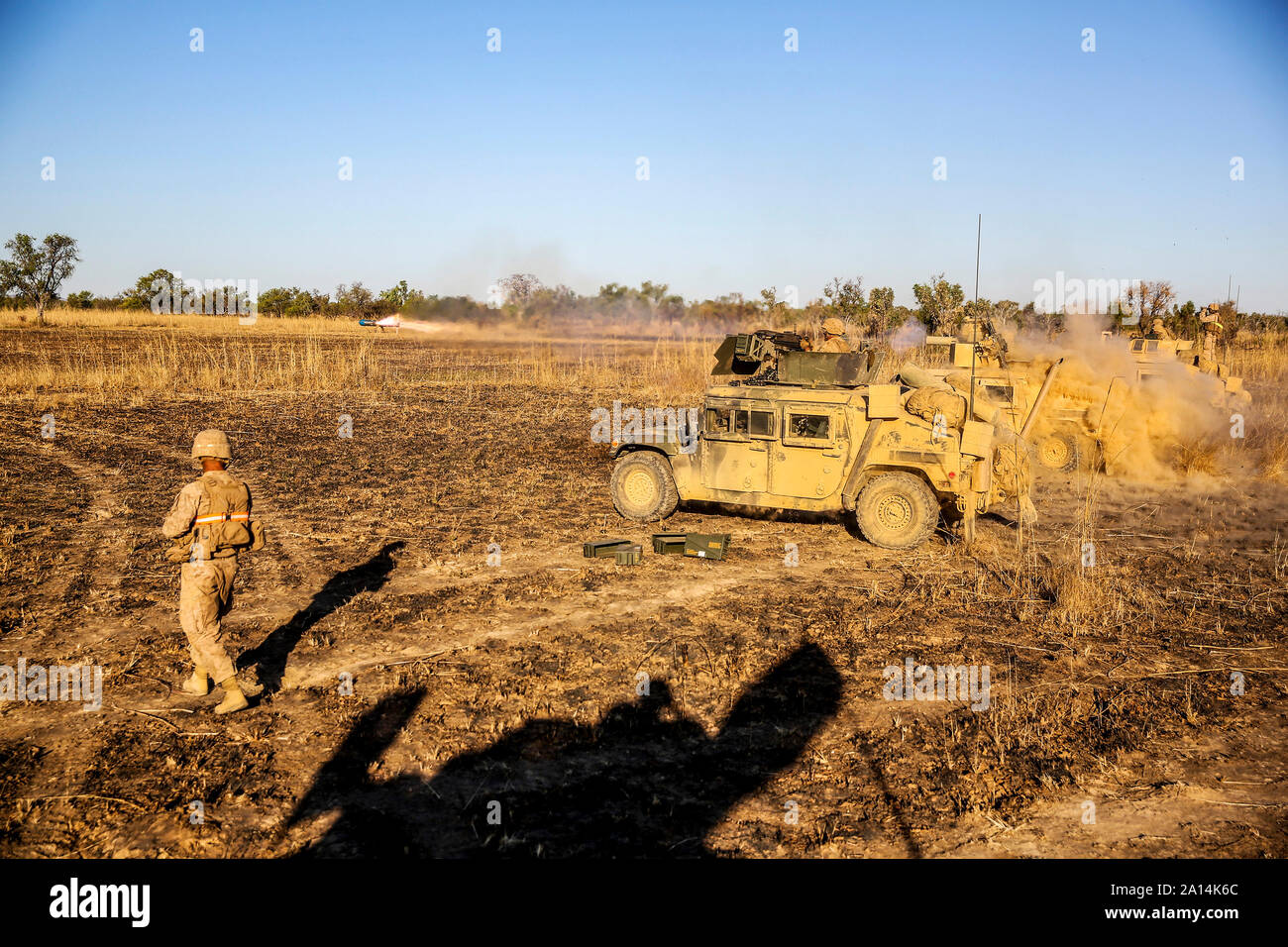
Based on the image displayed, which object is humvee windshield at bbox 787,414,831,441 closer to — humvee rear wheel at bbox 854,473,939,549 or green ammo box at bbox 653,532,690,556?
humvee rear wheel at bbox 854,473,939,549

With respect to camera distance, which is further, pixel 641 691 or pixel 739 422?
pixel 739 422

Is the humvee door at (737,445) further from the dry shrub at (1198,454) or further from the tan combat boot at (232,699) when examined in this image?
the dry shrub at (1198,454)

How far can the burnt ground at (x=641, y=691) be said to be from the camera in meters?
4.70

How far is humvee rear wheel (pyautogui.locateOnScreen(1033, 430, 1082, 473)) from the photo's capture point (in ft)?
51.2

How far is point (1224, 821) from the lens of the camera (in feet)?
15.7

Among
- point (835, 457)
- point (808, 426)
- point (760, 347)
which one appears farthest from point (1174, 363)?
point (808, 426)

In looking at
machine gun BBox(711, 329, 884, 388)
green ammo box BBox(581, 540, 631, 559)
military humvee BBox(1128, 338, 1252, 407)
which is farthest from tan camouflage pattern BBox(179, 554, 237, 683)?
military humvee BBox(1128, 338, 1252, 407)

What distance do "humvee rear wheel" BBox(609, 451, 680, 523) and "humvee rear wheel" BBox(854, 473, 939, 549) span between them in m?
2.37

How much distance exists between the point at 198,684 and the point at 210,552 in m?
1.02

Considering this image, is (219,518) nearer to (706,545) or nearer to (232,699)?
(232,699)

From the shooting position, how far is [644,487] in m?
11.3

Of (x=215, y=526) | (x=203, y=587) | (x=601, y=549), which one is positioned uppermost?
(x=215, y=526)

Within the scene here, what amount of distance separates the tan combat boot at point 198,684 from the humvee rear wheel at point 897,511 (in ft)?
23.1
